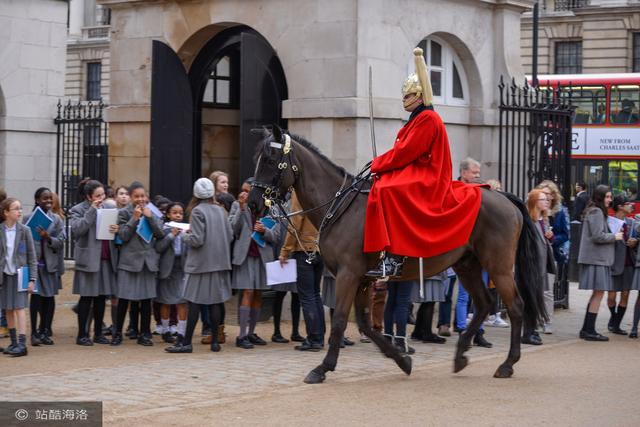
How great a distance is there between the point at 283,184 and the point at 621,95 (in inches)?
Result: 833

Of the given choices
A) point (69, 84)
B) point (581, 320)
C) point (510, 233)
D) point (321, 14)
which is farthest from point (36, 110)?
point (69, 84)

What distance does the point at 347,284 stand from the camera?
32.5 feet

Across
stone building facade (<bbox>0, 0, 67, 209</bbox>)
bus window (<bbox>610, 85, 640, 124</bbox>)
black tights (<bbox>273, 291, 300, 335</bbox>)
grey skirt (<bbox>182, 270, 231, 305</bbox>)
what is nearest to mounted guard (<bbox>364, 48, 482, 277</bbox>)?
grey skirt (<bbox>182, 270, 231, 305</bbox>)

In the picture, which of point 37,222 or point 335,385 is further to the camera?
point 37,222

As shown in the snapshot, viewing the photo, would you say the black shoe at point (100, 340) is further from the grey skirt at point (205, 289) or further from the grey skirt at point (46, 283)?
the grey skirt at point (205, 289)

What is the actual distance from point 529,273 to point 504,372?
1.13 m

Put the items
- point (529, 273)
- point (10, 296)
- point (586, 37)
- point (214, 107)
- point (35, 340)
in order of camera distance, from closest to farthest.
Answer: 1. point (529, 273)
2. point (10, 296)
3. point (35, 340)
4. point (214, 107)
5. point (586, 37)

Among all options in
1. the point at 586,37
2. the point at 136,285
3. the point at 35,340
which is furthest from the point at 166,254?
the point at 586,37

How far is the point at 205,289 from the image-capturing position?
11.5m

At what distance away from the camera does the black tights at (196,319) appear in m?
11.4

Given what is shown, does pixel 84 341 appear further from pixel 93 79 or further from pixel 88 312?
pixel 93 79

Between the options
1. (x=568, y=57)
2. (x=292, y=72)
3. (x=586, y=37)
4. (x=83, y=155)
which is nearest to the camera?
(x=292, y=72)

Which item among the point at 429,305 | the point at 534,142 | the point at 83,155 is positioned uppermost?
the point at 534,142

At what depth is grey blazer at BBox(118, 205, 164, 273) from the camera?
12.0 meters
